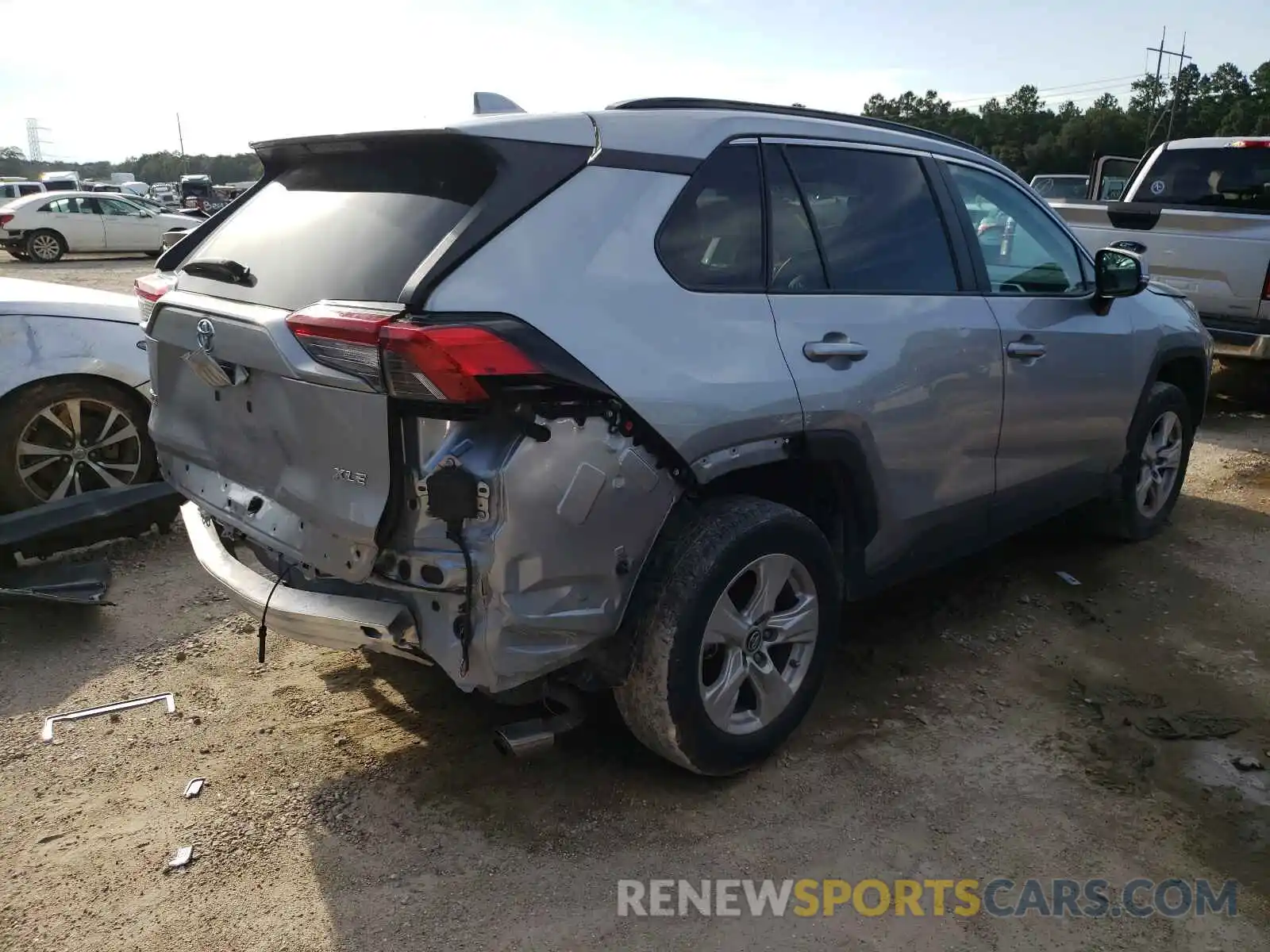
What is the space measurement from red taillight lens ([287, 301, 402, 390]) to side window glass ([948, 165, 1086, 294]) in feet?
7.93

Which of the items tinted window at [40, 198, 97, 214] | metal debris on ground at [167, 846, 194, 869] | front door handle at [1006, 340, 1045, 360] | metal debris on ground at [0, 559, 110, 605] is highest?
front door handle at [1006, 340, 1045, 360]

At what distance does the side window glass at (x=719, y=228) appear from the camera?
270 centimetres

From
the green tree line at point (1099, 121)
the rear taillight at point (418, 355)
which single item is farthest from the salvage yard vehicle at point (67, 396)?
the green tree line at point (1099, 121)

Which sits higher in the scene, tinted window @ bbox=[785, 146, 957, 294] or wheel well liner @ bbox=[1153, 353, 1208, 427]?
tinted window @ bbox=[785, 146, 957, 294]

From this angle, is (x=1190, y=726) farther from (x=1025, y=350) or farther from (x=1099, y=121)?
Result: (x=1099, y=121)

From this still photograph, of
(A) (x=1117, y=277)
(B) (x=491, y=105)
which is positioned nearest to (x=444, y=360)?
(B) (x=491, y=105)

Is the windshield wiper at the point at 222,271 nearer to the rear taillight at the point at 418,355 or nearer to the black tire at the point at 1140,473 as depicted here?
the rear taillight at the point at 418,355

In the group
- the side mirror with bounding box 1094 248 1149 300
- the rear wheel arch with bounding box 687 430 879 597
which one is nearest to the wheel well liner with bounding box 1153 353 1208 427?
the side mirror with bounding box 1094 248 1149 300

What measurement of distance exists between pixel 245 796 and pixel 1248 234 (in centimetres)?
783

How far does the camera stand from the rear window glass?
2473mm

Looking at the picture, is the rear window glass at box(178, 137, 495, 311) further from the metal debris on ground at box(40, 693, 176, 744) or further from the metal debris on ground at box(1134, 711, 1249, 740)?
the metal debris on ground at box(1134, 711, 1249, 740)

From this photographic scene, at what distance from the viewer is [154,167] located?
107438 mm

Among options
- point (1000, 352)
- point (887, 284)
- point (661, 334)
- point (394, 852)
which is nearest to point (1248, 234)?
point (1000, 352)

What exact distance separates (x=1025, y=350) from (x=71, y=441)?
443cm
